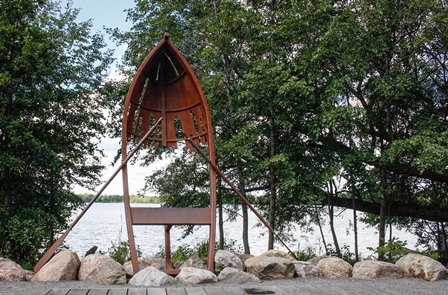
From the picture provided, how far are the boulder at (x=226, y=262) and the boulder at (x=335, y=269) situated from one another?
3.64ft

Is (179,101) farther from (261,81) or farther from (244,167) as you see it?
(244,167)

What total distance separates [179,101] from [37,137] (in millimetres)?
3635

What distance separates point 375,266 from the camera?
5.66 m

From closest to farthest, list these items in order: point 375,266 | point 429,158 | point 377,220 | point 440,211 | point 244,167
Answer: point 375,266
point 429,158
point 244,167
point 440,211
point 377,220

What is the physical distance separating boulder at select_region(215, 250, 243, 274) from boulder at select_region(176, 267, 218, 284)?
0.84 meters

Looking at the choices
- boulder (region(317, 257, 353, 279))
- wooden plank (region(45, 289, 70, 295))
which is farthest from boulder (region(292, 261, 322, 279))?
wooden plank (region(45, 289, 70, 295))

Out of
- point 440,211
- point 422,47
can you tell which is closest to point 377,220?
point 440,211

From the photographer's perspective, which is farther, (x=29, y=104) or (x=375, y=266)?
(x=29, y=104)

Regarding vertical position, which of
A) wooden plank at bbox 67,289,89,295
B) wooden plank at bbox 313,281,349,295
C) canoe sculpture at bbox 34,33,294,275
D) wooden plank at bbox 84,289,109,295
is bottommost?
wooden plank at bbox 313,281,349,295

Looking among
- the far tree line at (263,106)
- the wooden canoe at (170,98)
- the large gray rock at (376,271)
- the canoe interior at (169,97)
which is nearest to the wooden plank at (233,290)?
the large gray rock at (376,271)

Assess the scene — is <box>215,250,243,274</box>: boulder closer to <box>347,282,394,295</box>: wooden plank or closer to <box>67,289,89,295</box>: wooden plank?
<box>347,282,394,295</box>: wooden plank

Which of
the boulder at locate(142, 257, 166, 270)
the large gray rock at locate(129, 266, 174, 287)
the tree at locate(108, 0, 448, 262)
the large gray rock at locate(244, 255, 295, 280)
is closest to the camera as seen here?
the large gray rock at locate(129, 266, 174, 287)

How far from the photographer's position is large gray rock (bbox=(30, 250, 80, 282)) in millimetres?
5164

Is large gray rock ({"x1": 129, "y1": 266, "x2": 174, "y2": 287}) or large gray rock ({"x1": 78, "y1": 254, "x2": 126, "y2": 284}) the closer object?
large gray rock ({"x1": 129, "y1": 266, "x2": 174, "y2": 287})
